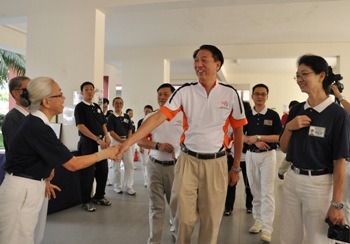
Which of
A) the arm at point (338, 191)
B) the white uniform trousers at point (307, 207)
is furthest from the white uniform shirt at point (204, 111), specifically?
the arm at point (338, 191)

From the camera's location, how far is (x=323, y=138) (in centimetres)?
171

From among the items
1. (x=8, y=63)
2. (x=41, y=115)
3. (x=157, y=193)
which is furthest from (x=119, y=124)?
(x=8, y=63)

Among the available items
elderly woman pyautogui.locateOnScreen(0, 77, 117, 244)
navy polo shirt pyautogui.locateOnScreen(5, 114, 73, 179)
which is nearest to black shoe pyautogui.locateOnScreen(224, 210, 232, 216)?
elderly woman pyautogui.locateOnScreen(0, 77, 117, 244)

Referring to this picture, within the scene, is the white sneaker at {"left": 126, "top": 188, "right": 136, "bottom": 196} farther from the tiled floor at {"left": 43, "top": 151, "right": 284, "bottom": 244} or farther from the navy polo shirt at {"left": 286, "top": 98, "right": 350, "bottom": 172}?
the navy polo shirt at {"left": 286, "top": 98, "right": 350, "bottom": 172}

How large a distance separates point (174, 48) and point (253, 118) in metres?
5.49

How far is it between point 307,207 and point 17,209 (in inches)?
70.0

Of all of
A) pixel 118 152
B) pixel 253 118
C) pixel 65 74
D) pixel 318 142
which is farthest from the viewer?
pixel 65 74

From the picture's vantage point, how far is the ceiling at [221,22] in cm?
450

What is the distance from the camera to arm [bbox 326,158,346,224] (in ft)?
5.33

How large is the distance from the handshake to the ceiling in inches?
136

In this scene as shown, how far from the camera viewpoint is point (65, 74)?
4656 millimetres

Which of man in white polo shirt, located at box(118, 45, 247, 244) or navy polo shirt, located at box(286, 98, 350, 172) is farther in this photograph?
man in white polo shirt, located at box(118, 45, 247, 244)

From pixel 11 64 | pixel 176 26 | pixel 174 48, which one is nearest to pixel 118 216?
pixel 176 26

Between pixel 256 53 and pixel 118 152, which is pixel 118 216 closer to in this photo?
pixel 118 152
